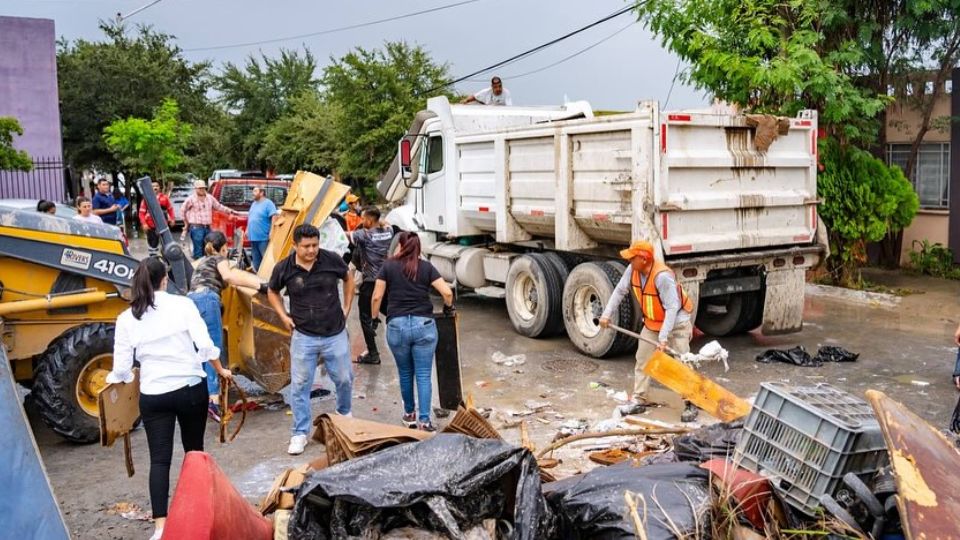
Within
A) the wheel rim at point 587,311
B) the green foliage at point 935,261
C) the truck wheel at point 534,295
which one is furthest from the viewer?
the green foliage at point 935,261

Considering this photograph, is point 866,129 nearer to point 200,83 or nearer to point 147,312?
point 147,312

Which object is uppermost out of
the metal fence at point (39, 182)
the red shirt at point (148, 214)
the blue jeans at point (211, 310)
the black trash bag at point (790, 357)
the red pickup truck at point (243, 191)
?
the metal fence at point (39, 182)

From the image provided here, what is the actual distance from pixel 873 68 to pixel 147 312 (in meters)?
11.3

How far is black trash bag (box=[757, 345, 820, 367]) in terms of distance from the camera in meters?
8.40

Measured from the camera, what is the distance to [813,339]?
9547mm

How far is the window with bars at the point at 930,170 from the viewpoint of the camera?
535 inches

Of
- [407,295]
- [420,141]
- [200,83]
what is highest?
[200,83]

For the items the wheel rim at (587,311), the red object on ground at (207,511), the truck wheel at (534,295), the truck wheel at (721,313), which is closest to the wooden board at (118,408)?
the red object on ground at (207,511)

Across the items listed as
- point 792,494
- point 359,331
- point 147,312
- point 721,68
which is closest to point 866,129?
point 721,68

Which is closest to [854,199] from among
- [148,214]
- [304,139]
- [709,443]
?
[709,443]

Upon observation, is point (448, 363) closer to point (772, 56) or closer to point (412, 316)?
point (412, 316)

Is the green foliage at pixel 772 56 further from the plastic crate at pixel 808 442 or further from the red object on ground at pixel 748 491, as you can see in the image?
the red object on ground at pixel 748 491

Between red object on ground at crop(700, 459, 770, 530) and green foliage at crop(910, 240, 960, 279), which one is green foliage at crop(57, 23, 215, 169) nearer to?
green foliage at crop(910, 240, 960, 279)

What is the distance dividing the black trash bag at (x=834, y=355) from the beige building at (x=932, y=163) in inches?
240
